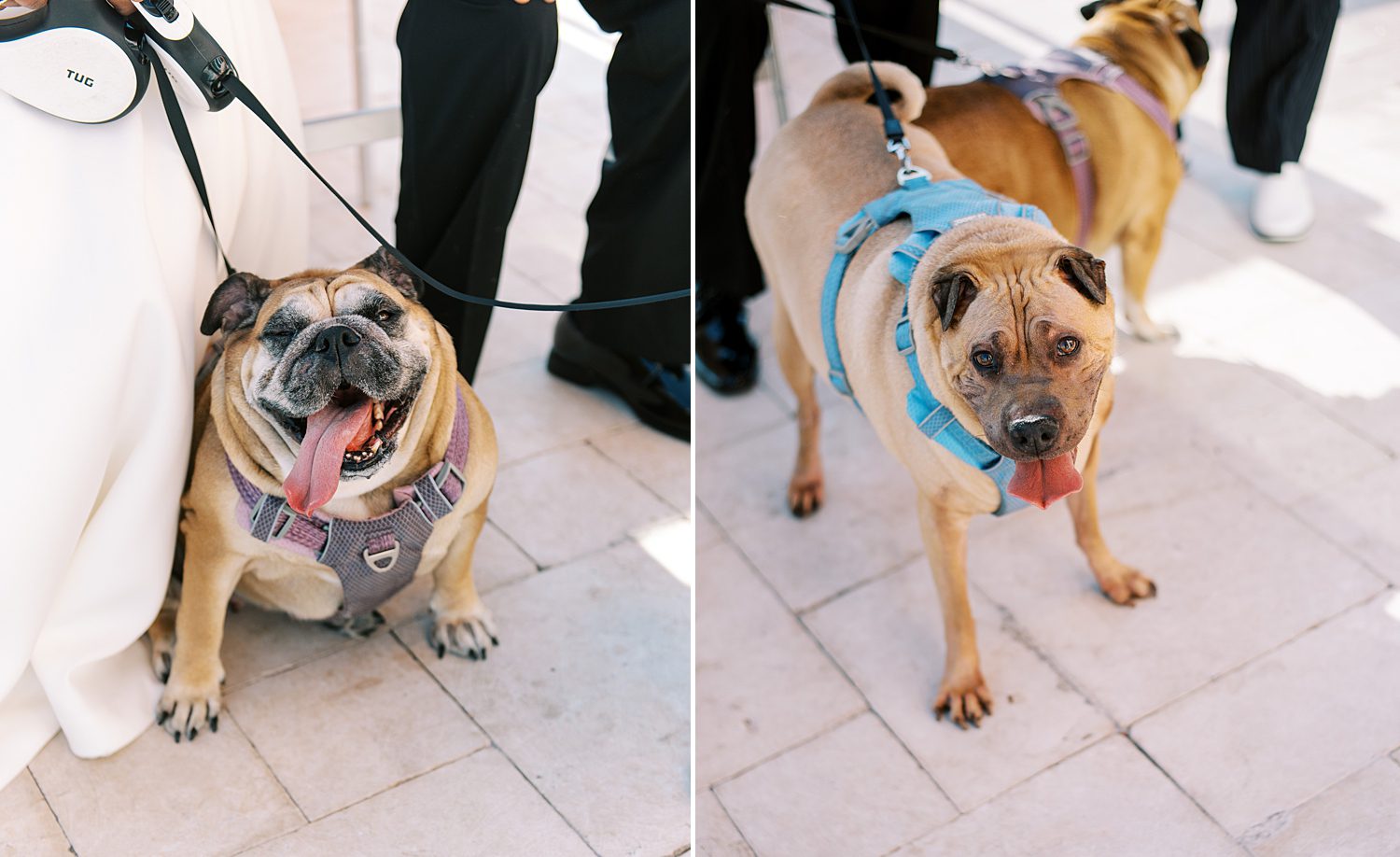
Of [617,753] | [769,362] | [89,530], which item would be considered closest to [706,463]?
[769,362]

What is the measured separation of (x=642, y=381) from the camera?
3166 millimetres

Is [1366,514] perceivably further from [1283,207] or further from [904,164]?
[904,164]

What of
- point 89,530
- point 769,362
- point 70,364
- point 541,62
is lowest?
point 769,362

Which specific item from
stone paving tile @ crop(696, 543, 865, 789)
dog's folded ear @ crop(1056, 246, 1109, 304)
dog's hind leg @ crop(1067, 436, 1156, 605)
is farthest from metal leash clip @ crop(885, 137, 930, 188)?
stone paving tile @ crop(696, 543, 865, 789)

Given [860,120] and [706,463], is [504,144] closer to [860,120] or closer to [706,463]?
[860,120]

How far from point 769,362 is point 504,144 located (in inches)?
46.4

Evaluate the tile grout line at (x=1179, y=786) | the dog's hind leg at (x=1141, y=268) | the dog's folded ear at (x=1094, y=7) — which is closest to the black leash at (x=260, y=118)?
the tile grout line at (x=1179, y=786)

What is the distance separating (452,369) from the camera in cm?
217

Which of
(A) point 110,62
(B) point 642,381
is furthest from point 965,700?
(A) point 110,62

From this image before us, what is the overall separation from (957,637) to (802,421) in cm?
71

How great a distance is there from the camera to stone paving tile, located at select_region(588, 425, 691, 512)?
2959 mm

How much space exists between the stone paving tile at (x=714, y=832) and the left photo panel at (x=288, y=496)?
0.18ft

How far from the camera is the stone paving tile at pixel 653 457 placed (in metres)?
2.96

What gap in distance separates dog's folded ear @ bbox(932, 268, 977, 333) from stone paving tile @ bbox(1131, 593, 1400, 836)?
1.00 m
